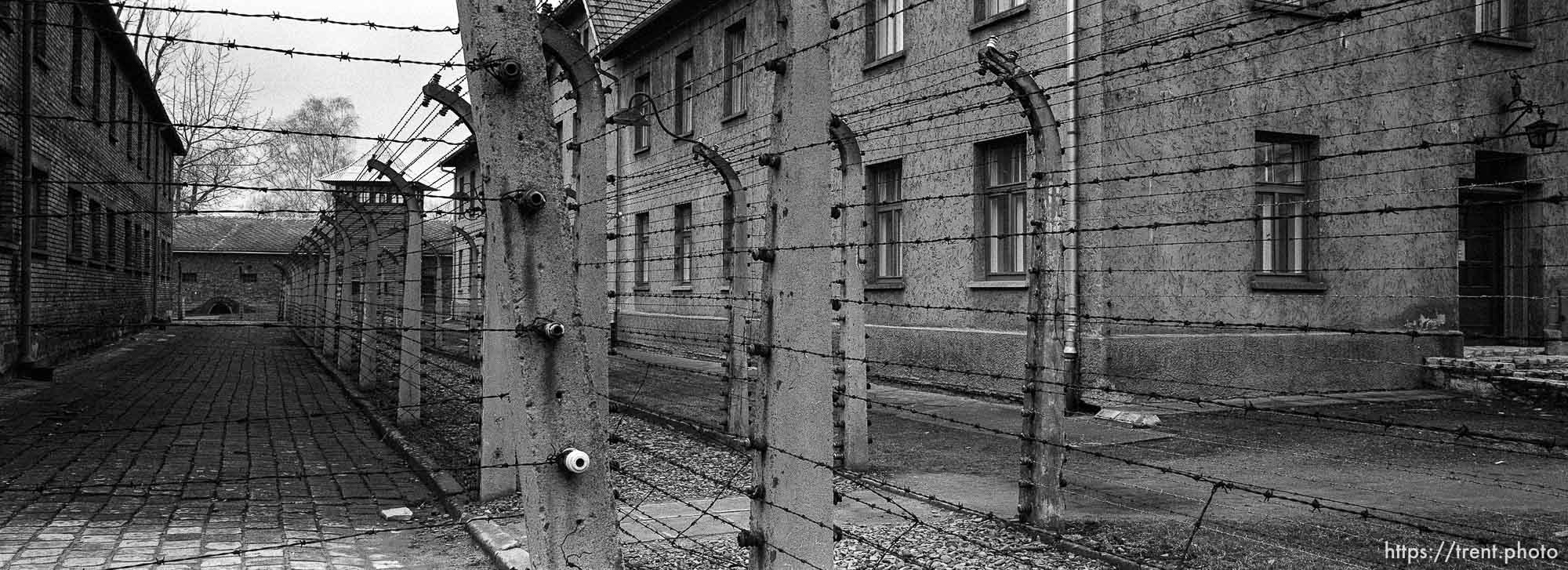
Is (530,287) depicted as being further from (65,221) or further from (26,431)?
(65,221)

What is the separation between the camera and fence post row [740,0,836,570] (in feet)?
13.1

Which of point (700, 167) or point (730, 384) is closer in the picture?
point (730, 384)

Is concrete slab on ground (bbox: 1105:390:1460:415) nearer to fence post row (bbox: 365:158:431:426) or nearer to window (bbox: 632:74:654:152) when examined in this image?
fence post row (bbox: 365:158:431:426)

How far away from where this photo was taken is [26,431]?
1110 cm

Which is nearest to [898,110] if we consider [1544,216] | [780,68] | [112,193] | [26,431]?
[1544,216]

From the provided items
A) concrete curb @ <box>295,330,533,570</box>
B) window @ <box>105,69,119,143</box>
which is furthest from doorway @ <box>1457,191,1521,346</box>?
window @ <box>105,69,119,143</box>

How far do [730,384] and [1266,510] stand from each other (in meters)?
4.71

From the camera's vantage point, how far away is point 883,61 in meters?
16.2

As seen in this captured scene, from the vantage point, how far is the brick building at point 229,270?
190 feet

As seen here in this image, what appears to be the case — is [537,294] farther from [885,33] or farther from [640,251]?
[640,251]

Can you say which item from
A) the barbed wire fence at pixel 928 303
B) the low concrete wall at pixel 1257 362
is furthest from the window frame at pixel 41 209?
the low concrete wall at pixel 1257 362

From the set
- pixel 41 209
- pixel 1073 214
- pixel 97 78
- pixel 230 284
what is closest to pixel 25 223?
pixel 41 209

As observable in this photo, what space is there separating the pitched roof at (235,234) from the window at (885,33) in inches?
1849

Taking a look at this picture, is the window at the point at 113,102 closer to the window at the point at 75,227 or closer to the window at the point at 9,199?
the window at the point at 75,227
